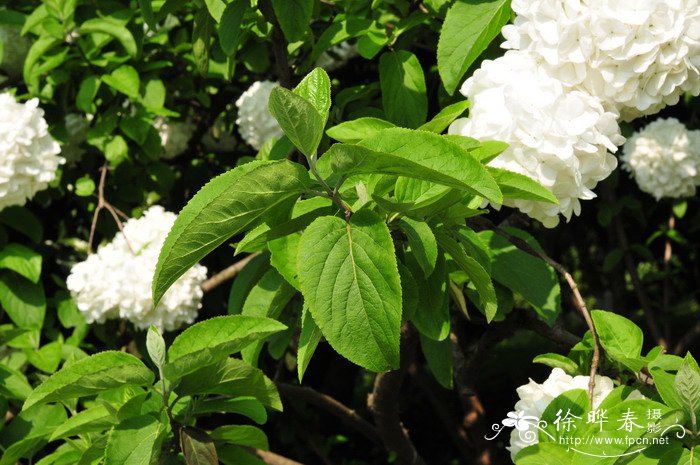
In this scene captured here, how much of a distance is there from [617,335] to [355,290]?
58cm

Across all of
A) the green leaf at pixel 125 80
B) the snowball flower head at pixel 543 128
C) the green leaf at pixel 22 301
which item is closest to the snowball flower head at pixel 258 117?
Result: the green leaf at pixel 125 80

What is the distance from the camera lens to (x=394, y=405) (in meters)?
2.53

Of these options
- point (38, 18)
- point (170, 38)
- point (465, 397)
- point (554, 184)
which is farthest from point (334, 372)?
point (554, 184)

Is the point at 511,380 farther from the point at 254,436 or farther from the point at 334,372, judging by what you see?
the point at 254,436

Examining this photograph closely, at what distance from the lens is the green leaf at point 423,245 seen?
4.19 feet

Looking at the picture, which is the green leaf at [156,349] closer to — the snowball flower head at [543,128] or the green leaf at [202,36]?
the snowball flower head at [543,128]

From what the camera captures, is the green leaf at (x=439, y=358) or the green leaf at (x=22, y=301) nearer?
the green leaf at (x=439, y=358)

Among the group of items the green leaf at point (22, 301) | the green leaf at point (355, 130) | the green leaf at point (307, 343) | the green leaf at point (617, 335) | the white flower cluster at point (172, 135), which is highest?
the green leaf at point (355, 130)

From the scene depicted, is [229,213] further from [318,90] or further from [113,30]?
[113,30]

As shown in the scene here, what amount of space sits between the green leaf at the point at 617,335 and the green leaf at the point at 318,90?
1.99 feet

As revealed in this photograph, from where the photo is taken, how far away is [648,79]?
4.90ft

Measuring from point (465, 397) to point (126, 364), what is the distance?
1.60 m

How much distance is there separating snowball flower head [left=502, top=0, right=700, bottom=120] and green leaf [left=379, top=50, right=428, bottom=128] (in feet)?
1.60

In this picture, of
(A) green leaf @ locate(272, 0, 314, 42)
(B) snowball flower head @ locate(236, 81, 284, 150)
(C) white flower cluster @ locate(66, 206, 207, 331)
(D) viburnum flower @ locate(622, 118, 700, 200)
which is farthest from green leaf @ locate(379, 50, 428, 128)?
(D) viburnum flower @ locate(622, 118, 700, 200)
